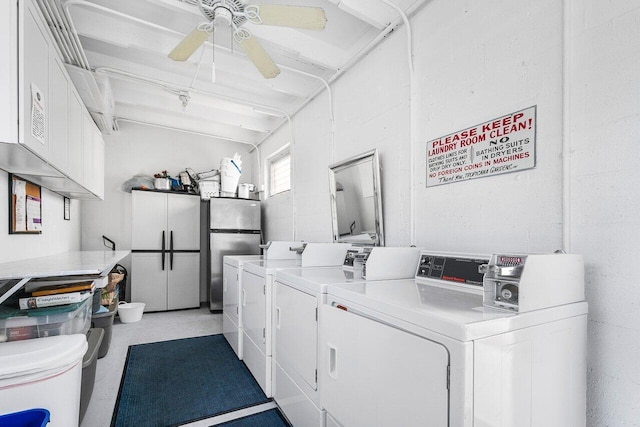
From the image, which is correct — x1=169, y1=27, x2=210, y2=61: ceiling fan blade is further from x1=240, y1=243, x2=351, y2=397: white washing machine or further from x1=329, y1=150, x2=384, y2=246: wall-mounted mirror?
x1=240, y1=243, x2=351, y2=397: white washing machine

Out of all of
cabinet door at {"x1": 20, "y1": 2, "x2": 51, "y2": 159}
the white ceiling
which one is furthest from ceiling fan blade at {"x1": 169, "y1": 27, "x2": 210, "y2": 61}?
cabinet door at {"x1": 20, "y1": 2, "x2": 51, "y2": 159}

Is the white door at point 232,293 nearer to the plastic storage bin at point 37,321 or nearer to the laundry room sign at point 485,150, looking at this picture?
the plastic storage bin at point 37,321

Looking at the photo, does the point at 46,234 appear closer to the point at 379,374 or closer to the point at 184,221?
the point at 184,221

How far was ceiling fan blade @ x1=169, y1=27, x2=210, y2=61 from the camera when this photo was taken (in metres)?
2.06

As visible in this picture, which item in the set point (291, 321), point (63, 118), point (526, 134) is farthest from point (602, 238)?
point (63, 118)

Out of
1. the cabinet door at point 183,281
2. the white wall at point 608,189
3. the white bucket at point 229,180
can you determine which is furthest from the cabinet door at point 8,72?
the cabinet door at point 183,281

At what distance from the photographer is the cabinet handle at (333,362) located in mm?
1502

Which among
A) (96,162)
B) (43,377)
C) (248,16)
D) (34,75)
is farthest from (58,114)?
(43,377)

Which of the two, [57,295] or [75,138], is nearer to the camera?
[57,295]

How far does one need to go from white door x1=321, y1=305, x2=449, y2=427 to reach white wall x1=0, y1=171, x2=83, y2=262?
8.33ft

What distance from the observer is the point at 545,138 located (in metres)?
1.54

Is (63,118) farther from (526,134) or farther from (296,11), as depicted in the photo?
(526,134)

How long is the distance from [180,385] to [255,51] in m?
2.73

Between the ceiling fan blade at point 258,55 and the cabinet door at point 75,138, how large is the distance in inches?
66.0
